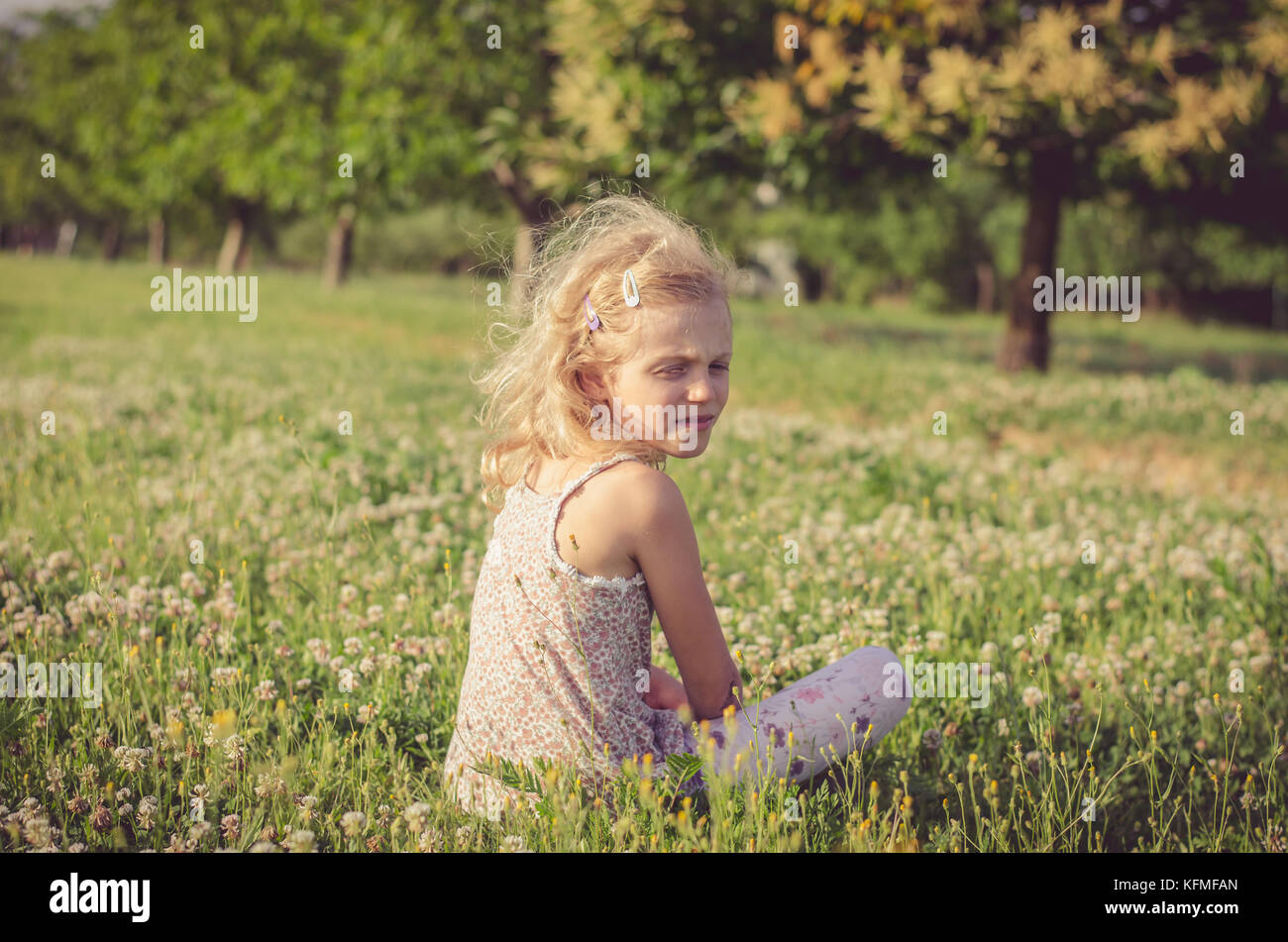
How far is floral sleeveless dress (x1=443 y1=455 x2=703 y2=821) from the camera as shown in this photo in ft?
8.74

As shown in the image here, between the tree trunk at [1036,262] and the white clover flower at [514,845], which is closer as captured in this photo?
the white clover flower at [514,845]

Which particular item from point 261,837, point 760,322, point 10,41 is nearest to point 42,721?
point 261,837

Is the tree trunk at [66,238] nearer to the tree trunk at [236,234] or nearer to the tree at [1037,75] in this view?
the tree trunk at [236,234]

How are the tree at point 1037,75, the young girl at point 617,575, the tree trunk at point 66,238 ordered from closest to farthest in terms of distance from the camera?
the young girl at point 617,575
the tree at point 1037,75
the tree trunk at point 66,238

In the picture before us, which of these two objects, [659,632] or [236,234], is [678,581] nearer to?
[659,632]

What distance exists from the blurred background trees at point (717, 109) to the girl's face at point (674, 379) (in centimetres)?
84

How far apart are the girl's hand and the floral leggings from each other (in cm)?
13

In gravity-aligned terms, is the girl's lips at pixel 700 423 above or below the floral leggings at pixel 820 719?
above

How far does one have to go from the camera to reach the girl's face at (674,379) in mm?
2740

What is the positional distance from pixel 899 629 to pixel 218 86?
2647 centimetres

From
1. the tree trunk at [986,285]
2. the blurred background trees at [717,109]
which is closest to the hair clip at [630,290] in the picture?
the blurred background trees at [717,109]

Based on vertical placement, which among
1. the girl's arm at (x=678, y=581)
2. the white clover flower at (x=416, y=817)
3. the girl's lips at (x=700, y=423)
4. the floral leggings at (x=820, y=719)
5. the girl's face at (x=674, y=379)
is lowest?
the white clover flower at (x=416, y=817)

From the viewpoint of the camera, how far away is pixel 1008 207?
144 ft

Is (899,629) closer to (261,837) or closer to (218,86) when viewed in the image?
(261,837)
